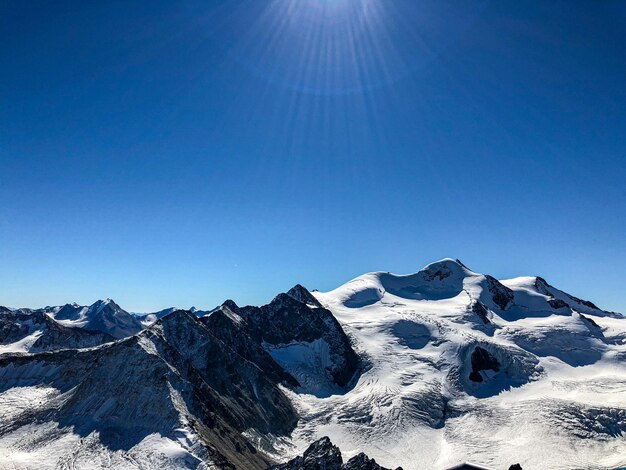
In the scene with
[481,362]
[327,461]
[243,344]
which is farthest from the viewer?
[481,362]

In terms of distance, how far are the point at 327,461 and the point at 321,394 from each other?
284ft

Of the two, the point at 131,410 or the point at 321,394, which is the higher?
the point at 321,394

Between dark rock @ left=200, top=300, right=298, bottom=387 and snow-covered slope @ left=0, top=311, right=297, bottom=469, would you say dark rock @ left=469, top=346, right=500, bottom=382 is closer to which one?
dark rock @ left=200, top=300, right=298, bottom=387

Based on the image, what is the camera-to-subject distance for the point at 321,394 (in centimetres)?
14675

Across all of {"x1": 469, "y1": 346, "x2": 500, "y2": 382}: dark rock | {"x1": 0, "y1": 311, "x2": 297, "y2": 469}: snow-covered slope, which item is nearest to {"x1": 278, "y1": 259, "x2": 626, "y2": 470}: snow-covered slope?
{"x1": 469, "y1": 346, "x2": 500, "y2": 382}: dark rock

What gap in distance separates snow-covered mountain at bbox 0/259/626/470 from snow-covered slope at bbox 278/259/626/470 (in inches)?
20.2

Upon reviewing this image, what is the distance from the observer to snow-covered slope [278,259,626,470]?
10838cm

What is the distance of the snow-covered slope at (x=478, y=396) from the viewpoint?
356 feet

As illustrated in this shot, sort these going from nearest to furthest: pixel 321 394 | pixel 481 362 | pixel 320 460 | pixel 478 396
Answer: pixel 320 460, pixel 478 396, pixel 321 394, pixel 481 362

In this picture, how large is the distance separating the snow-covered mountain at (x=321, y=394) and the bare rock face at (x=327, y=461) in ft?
1.04

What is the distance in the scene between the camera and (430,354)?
539ft

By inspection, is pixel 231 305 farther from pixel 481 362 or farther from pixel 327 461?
pixel 327 461

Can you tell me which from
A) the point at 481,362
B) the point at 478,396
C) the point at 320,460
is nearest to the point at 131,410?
the point at 320,460

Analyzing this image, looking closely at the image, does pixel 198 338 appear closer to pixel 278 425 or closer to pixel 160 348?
pixel 160 348
